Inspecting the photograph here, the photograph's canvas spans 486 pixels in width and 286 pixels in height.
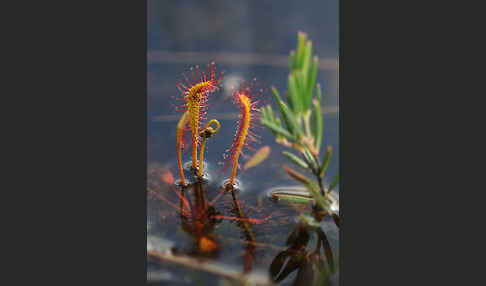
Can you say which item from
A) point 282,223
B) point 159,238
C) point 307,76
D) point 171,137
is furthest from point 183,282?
point 307,76

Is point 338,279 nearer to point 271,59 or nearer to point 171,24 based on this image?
point 271,59

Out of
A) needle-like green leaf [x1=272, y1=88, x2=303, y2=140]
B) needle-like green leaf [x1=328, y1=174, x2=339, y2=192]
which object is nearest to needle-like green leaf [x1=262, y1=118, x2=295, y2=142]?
needle-like green leaf [x1=272, y1=88, x2=303, y2=140]

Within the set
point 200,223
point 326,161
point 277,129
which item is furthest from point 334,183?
point 200,223

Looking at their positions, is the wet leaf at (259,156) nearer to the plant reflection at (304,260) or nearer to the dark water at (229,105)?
the dark water at (229,105)

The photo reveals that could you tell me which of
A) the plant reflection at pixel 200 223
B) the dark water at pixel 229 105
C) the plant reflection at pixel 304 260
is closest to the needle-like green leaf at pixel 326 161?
the dark water at pixel 229 105

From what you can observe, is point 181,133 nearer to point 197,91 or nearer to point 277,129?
point 197,91

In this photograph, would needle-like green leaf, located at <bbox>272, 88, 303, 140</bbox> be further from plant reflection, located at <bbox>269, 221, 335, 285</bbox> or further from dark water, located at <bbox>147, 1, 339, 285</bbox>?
plant reflection, located at <bbox>269, 221, 335, 285</bbox>
